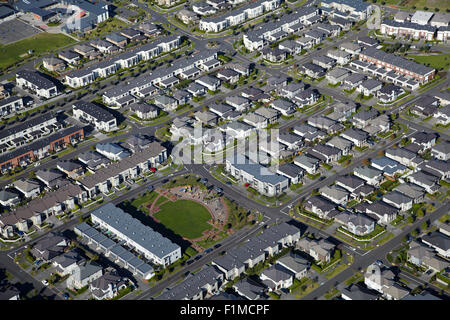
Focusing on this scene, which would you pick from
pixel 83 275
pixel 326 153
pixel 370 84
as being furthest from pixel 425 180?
pixel 83 275

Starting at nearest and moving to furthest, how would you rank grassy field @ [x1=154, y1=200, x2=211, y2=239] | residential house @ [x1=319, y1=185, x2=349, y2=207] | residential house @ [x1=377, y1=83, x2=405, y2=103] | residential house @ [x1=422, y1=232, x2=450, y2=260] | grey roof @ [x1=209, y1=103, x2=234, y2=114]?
residential house @ [x1=422, y1=232, x2=450, y2=260] → grassy field @ [x1=154, y1=200, x2=211, y2=239] → residential house @ [x1=319, y1=185, x2=349, y2=207] → grey roof @ [x1=209, y1=103, x2=234, y2=114] → residential house @ [x1=377, y1=83, x2=405, y2=103]

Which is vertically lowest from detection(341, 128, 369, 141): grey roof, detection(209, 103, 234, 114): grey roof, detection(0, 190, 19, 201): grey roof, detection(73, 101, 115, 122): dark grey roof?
detection(0, 190, 19, 201): grey roof

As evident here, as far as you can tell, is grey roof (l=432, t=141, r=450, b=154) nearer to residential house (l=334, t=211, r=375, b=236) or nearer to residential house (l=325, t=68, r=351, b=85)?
residential house (l=334, t=211, r=375, b=236)

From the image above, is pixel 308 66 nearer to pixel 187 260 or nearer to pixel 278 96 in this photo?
pixel 278 96

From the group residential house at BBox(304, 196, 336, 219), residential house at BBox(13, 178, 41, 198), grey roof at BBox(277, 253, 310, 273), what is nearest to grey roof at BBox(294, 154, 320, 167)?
residential house at BBox(304, 196, 336, 219)

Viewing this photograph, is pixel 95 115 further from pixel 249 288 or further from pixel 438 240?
pixel 438 240

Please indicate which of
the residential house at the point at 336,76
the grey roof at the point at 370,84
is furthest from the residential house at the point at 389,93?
the residential house at the point at 336,76

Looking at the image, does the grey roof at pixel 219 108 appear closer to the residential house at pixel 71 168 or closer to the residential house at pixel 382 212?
the residential house at pixel 71 168
